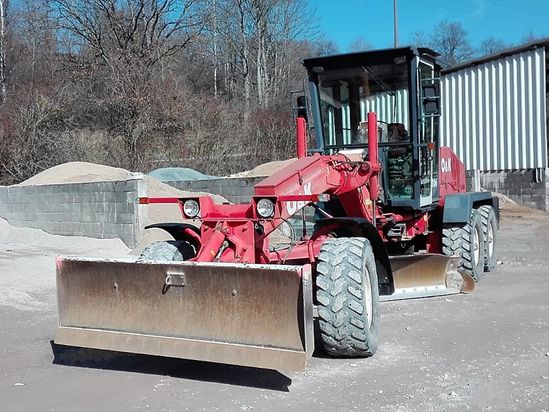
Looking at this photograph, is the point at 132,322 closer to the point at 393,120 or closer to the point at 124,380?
the point at 124,380

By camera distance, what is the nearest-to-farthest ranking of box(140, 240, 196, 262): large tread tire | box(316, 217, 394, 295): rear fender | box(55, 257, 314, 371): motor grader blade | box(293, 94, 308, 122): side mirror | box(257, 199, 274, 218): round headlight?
box(55, 257, 314, 371): motor grader blade
box(257, 199, 274, 218): round headlight
box(140, 240, 196, 262): large tread tire
box(316, 217, 394, 295): rear fender
box(293, 94, 308, 122): side mirror

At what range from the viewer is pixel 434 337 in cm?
632

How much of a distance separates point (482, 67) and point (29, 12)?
25.1m

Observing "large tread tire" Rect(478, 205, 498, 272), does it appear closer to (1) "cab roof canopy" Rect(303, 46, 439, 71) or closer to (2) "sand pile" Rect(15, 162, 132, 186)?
(1) "cab roof canopy" Rect(303, 46, 439, 71)

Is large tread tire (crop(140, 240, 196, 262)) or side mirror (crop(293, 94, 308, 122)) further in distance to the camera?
side mirror (crop(293, 94, 308, 122))

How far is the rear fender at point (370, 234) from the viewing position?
6.35 m

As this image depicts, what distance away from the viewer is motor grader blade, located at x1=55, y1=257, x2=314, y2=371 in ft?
15.6

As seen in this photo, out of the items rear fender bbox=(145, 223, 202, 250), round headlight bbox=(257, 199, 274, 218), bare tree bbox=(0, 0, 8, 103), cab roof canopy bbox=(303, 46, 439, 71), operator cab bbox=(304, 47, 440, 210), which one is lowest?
rear fender bbox=(145, 223, 202, 250)

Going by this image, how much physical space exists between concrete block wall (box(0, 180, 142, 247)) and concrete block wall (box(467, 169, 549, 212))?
12.5 m

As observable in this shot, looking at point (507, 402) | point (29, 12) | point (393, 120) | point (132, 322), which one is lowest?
point (507, 402)

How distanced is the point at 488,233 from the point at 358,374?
18.8ft

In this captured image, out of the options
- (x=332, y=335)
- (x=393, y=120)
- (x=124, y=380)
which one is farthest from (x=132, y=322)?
(x=393, y=120)

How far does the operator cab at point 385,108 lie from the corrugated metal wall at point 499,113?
1356 centimetres

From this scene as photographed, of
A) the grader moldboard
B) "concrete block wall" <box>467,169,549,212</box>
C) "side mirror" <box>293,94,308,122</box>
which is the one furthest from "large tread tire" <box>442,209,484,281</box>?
"concrete block wall" <box>467,169,549,212</box>
